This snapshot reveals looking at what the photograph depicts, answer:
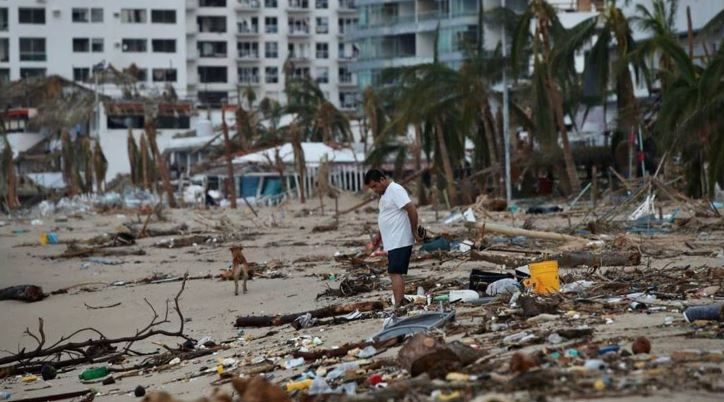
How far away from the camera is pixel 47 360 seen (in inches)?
458

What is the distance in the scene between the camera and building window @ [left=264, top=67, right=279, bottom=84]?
339 feet

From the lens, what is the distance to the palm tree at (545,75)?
39.7m

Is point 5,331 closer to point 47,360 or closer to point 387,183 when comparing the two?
point 47,360

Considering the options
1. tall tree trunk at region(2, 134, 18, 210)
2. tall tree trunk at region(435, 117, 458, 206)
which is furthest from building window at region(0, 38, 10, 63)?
tall tree trunk at region(435, 117, 458, 206)

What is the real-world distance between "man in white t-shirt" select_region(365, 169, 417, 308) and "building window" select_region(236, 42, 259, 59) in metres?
92.4

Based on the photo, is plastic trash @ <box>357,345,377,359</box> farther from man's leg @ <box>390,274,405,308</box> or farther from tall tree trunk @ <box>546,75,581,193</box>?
tall tree trunk @ <box>546,75,581,193</box>

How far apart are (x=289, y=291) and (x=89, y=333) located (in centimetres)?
271

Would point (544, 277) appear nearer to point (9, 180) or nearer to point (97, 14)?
point (9, 180)

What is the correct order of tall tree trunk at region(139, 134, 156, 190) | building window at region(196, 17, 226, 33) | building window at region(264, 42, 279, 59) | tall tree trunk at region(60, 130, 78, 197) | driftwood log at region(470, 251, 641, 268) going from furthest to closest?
building window at region(264, 42, 279, 59), building window at region(196, 17, 226, 33), tall tree trunk at region(60, 130, 78, 197), tall tree trunk at region(139, 134, 156, 190), driftwood log at region(470, 251, 641, 268)

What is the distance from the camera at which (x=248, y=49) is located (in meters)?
104

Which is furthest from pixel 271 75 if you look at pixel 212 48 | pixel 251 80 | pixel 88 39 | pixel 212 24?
pixel 88 39

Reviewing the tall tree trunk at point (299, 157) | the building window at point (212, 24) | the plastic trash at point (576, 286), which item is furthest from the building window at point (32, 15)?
the plastic trash at point (576, 286)

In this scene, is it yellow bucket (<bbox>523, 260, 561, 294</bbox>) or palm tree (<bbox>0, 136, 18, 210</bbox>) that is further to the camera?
palm tree (<bbox>0, 136, 18, 210</bbox>)

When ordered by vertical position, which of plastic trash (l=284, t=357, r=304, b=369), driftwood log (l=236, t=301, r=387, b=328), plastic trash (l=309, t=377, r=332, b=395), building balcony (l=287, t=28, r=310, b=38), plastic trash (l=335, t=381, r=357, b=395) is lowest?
driftwood log (l=236, t=301, r=387, b=328)
